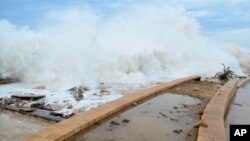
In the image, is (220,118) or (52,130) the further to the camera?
(220,118)

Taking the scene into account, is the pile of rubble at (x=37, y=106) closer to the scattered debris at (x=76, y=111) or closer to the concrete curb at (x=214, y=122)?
the scattered debris at (x=76, y=111)

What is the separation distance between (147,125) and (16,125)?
2.84 m

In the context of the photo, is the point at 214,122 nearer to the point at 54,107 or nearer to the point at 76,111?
the point at 76,111

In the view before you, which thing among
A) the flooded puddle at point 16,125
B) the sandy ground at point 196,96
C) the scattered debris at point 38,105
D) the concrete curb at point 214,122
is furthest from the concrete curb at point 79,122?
the scattered debris at point 38,105

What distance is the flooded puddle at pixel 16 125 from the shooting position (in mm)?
5352

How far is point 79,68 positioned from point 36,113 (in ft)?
23.2

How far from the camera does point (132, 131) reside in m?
4.14

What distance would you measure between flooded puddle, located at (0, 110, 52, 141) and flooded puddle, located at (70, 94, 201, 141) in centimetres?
187

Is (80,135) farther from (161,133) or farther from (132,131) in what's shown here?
(161,133)

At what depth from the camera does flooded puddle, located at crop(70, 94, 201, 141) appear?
392 centimetres

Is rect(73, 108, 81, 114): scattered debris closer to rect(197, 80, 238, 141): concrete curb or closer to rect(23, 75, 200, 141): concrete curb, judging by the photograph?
rect(23, 75, 200, 141): concrete curb

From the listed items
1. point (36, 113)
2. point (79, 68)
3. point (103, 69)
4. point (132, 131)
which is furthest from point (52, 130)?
point (103, 69)

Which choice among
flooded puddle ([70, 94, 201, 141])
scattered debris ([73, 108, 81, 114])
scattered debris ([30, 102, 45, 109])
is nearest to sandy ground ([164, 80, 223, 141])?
flooded puddle ([70, 94, 201, 141])

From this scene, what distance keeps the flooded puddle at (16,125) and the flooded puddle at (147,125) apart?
1.87 m
